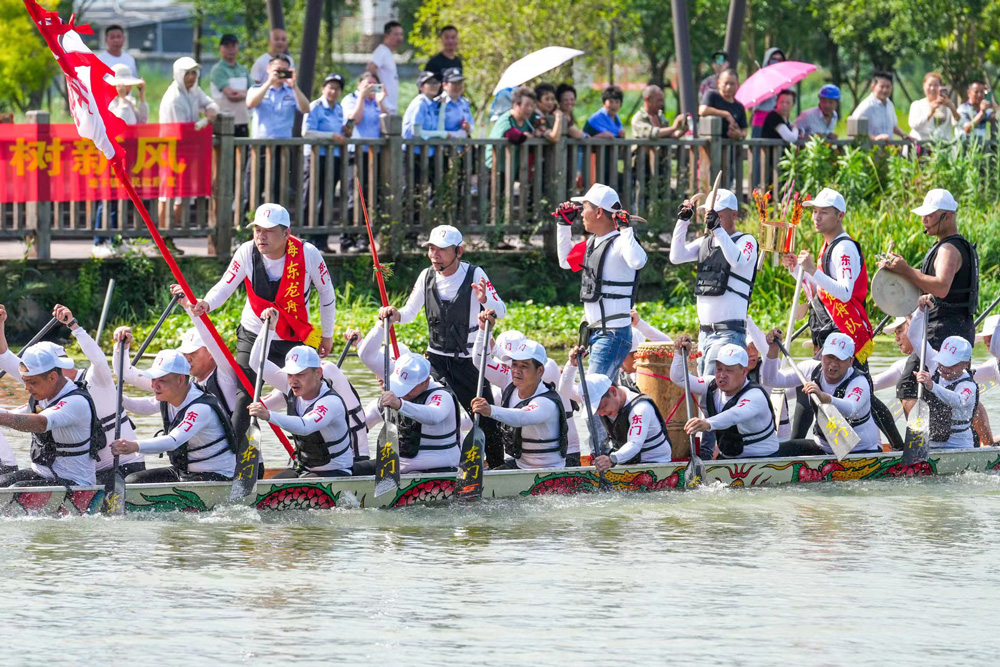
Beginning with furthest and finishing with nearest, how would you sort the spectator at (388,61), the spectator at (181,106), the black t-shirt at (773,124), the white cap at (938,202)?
the black t-shirt at (773,124) < the spectator at (388,61) < the spectator at (181,106) < the white cap at (938,202)

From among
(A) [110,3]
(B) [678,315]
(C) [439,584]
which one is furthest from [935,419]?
(A) [110,3]

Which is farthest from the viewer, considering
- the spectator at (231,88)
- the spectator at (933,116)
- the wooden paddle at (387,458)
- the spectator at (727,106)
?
the spectator at (933,116)

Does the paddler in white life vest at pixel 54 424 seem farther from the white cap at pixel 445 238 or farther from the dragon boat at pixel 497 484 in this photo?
the white cap at pixel 445 238

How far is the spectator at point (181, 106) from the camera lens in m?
16.6

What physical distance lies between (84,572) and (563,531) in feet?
9.27

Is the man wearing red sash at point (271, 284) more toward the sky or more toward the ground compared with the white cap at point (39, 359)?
more toward the sky

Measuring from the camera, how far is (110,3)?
201 ft

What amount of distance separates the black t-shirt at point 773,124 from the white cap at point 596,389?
8869mm

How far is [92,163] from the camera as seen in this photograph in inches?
640

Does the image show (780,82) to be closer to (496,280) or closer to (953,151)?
(953,151)

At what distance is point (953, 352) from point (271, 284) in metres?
4.72

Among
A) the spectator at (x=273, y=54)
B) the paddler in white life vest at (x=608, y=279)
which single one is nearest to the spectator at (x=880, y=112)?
the spectator at (x=273, y=54)

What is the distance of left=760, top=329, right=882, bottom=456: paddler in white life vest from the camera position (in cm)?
1165

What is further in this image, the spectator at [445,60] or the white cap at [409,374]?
the spectator at [445,60]
